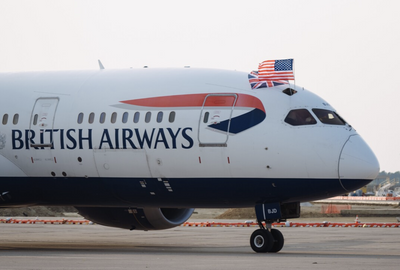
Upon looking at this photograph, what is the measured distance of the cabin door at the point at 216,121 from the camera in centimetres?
2139

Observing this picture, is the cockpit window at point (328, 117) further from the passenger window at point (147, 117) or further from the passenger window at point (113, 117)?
the passenger window at point (113, 117)

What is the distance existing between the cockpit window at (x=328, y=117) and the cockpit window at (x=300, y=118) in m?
0.21

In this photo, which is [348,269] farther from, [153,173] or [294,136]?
[153,173]

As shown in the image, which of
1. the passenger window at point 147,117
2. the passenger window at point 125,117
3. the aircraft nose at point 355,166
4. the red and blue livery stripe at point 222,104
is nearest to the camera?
the aircraft nose at point 355,166

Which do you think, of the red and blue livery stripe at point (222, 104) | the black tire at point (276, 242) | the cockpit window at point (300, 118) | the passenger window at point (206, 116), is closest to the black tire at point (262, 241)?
the black tire at point (276, 242)

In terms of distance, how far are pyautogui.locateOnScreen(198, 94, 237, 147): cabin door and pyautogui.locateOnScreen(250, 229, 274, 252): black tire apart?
2408mm

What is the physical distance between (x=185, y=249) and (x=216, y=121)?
4.35m

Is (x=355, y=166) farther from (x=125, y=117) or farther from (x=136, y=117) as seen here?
(x=125, y=117)

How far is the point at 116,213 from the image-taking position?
25.6 m

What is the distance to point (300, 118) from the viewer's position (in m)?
21.1

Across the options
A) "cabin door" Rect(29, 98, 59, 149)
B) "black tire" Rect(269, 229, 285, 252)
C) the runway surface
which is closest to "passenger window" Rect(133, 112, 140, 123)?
"cabin door" Rect(29, 98, 59, 149)

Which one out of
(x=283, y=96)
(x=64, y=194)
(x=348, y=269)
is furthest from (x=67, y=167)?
(x=348, y=269)

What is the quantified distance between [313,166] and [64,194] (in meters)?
7.20

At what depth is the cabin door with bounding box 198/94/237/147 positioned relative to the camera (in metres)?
21.4
